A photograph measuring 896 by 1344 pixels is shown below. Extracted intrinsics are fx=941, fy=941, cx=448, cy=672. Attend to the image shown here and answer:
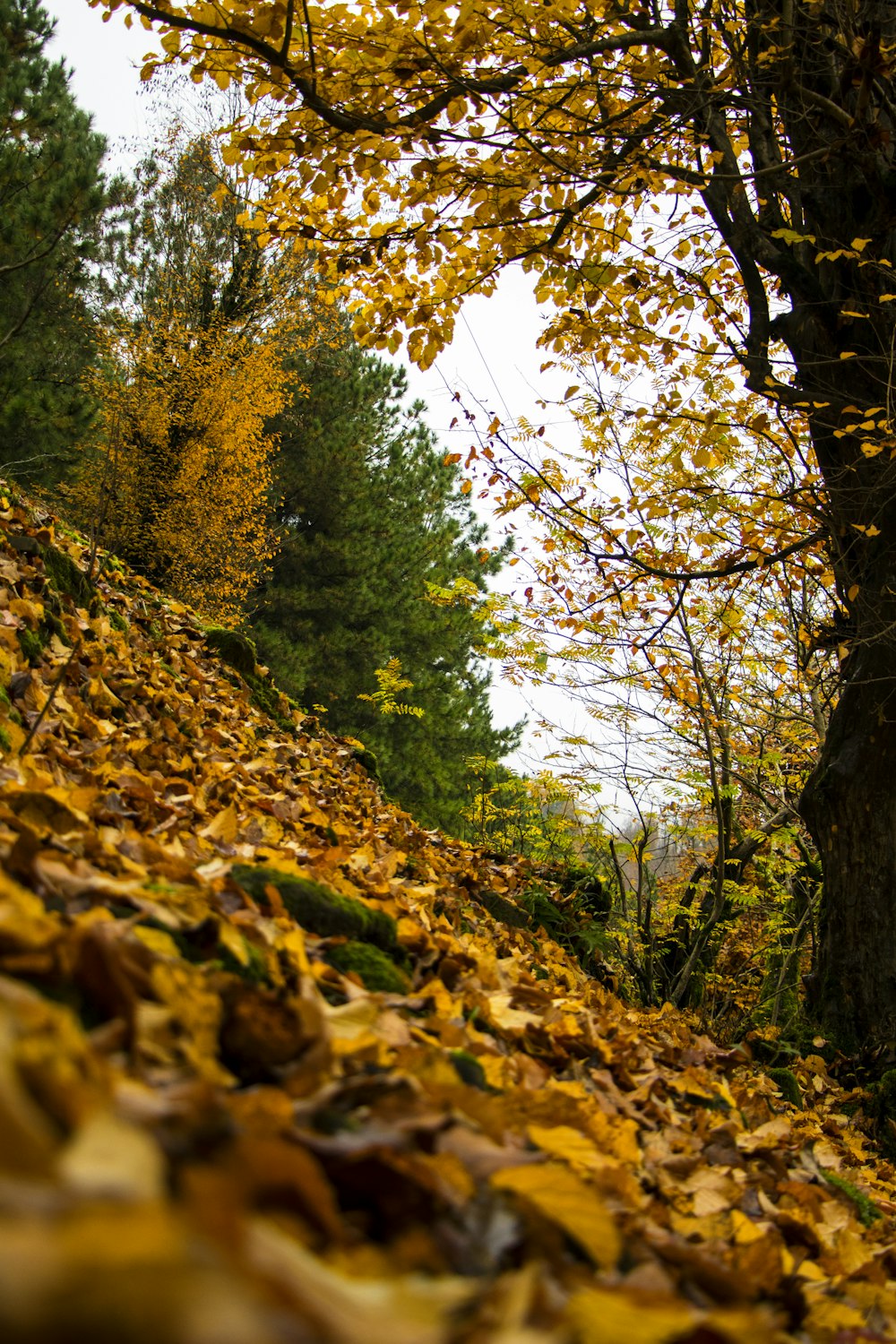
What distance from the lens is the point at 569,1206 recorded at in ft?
3.42

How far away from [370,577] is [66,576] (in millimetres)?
15087

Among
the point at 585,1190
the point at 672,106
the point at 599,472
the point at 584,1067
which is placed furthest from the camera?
the point at 599,472

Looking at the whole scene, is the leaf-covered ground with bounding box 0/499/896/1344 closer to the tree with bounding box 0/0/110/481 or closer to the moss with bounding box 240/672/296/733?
the moss with bounding box 240/672/296/733

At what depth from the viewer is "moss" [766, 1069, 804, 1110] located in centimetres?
404

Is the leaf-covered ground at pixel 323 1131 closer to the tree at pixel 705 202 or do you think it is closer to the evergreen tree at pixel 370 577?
the tree at pixel 705 202

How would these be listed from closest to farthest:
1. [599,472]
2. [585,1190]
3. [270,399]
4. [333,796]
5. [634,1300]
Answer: [634,1300]
[585,1190]
[333,796]
[599,472]
[270,399]

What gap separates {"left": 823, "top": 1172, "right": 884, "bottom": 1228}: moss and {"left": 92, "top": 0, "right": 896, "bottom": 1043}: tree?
2501mm

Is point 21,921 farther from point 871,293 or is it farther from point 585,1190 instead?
point 871,293

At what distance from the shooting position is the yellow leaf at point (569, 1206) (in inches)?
40.4

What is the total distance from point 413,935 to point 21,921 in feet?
5.17

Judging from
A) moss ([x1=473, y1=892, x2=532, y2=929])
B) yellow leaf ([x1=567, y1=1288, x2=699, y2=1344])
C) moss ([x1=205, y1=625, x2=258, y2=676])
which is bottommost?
yellow leaf ([x1=567, y1=1288, x2=699, y2=1344])

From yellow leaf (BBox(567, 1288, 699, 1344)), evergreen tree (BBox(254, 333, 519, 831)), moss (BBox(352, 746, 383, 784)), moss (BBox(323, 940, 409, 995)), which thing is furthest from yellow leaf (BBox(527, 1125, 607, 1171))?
evergreen tree (BBox(254, 333, 519, 831))

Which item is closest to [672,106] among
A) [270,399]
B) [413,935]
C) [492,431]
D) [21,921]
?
[492,431]

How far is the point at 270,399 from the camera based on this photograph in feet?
53.6
